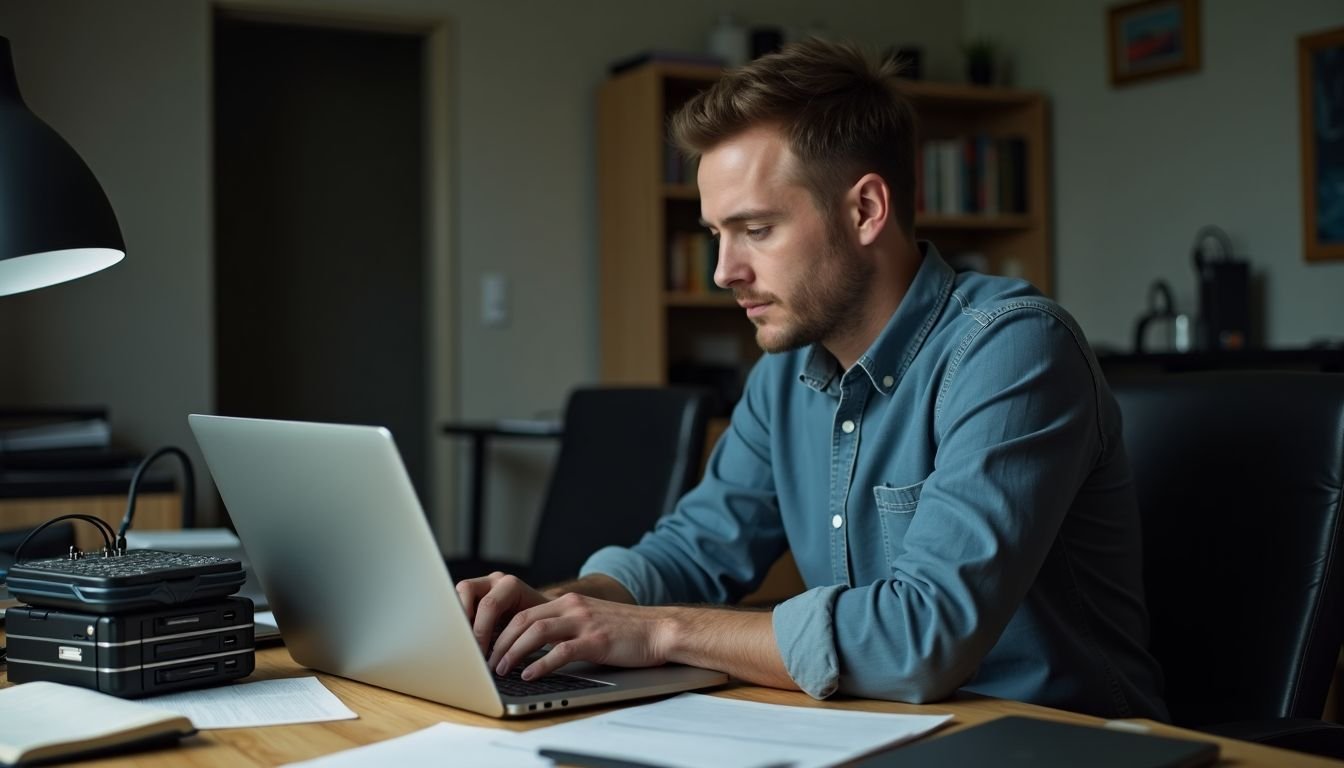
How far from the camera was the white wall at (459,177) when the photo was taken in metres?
3.72

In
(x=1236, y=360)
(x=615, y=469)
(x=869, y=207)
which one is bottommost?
(x=615, y=469)

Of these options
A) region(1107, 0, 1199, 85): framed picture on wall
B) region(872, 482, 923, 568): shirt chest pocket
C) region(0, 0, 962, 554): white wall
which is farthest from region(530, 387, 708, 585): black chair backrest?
region(1107, 0, 1199, 85): framed picture on wall

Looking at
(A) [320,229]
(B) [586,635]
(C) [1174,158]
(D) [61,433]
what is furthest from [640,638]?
(A) [320,229]

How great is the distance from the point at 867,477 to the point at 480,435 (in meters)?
2.67

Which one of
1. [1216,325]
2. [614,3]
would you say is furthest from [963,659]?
[614,3]

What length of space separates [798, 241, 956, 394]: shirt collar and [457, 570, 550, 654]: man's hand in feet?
1.35

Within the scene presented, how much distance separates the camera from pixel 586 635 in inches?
45.7

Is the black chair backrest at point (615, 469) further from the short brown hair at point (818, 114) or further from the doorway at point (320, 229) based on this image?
the doorway at point (320, 229)

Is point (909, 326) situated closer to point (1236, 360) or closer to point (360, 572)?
point (360, 572)

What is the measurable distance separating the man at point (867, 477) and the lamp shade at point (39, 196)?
0.58m

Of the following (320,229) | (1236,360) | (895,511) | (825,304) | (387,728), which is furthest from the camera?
(320,229)

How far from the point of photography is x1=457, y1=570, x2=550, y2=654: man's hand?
4.10ft

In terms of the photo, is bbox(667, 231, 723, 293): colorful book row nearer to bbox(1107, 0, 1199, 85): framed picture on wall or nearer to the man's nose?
bbox(1107, 0, 1199, 85): framed picture on wall

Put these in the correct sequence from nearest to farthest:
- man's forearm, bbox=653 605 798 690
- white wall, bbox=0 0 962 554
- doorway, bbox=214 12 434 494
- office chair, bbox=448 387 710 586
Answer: man's forearm, bbox=653 605 798 690, office chair, bbox=448 387 710 586, white wall, bbox=0 0 962 554, doorway, bbox=214 12 434 494
